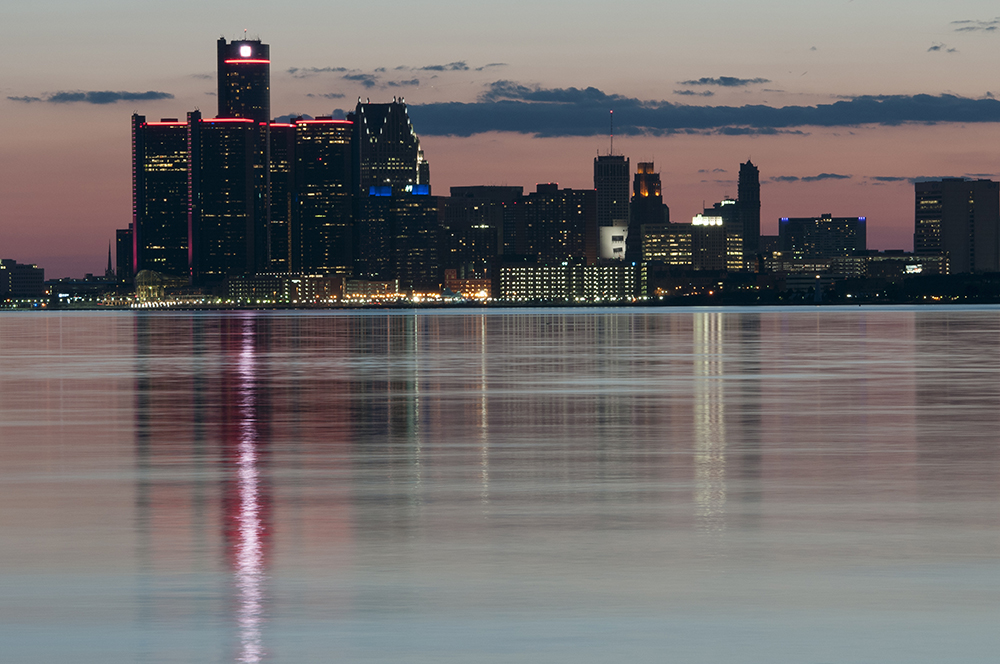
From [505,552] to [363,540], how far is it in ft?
5.80

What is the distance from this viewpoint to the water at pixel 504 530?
1085 centimetres

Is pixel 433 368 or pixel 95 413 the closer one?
pixel 95 413

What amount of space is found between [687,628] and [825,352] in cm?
5930

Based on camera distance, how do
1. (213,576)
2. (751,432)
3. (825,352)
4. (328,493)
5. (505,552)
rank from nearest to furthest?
(213,576)
(505,552)
(328,493)
(751,432)
(825,352)

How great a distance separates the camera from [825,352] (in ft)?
225

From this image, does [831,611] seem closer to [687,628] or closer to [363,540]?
[687,628]

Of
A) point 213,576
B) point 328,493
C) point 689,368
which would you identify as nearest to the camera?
point 213,576

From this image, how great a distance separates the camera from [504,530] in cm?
1577

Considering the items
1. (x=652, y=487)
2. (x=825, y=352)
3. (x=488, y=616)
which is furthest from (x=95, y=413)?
(x=825, y=352)

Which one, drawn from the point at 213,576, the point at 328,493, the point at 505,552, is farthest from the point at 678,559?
the point at 328,493

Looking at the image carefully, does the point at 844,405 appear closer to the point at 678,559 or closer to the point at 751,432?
the point at 751,432

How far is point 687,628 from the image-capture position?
1104 cm

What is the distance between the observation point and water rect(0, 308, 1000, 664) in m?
10.9

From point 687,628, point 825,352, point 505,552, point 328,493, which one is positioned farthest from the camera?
point 825,352
